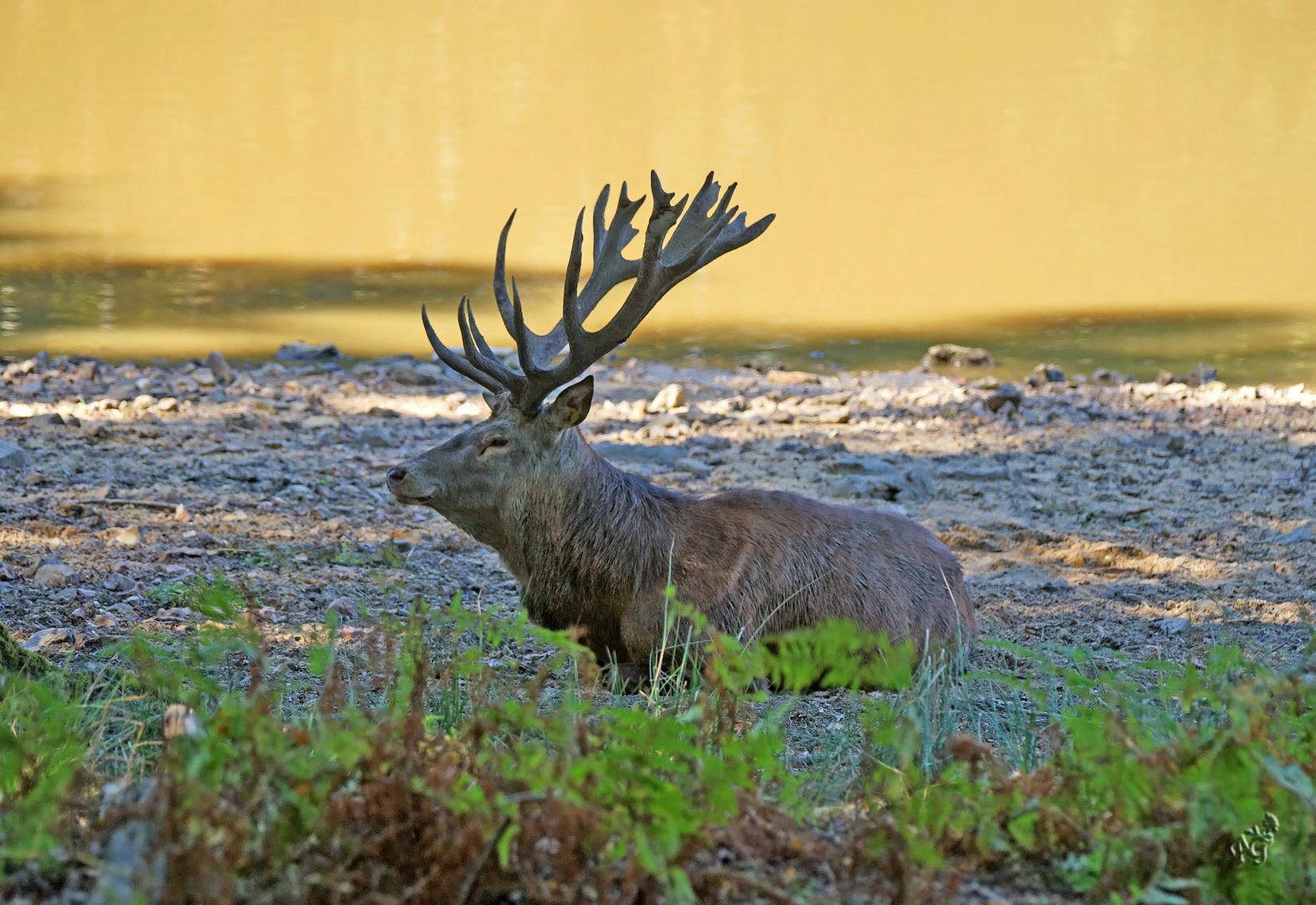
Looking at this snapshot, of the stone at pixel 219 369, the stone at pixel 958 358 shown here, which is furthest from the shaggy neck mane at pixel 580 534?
the stone at pixel 958 358

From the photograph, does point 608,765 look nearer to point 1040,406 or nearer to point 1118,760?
point 1118,760

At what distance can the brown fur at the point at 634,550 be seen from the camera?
20.7 feet

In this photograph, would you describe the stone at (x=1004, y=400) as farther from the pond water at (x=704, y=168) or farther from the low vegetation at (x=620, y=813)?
the low vegetation at (x=620, y=813)

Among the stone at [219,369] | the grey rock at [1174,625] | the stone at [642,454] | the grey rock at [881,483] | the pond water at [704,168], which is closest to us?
the grey rock at [1174,625]

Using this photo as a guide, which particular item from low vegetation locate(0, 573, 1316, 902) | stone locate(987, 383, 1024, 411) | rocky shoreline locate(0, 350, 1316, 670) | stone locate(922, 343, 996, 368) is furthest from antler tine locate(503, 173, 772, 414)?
stone locate(922, 343, 996, 368)

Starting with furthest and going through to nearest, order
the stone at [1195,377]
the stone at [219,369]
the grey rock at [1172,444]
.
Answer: the stone at [1195,377] < the stone at [219,369] < the grey rock at [1172,444]

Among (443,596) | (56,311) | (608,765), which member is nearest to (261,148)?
(56,311)

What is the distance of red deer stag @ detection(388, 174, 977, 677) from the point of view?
6.32 meters

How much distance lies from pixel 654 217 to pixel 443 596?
1892 millimetres

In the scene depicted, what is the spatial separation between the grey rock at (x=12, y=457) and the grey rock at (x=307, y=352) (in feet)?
13.1

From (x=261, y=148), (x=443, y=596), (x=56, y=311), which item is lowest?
(x=443, y=596)

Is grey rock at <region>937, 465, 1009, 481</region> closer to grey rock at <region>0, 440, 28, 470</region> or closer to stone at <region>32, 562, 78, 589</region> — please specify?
stone at <region>32, 562, 78, 589</region>

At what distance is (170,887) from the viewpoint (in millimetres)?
2762

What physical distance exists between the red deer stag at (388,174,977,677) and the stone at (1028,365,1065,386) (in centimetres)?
550
